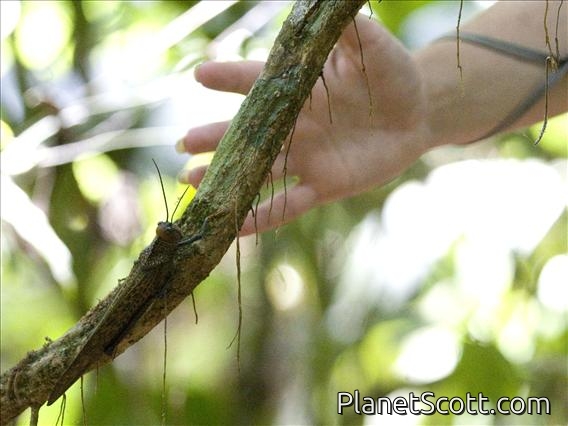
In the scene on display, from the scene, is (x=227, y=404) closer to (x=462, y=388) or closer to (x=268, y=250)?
(x=268, y=250)

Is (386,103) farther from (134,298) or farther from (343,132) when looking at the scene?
Result: (134,298)

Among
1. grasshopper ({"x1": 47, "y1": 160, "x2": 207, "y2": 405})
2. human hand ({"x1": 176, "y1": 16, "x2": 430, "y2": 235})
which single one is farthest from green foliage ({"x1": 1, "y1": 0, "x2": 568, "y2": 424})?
grasshopper ({"x1": 47, "y1": 160, "x2": 207, "y2": 405})

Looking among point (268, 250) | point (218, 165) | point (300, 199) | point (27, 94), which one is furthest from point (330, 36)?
point (27, 94)

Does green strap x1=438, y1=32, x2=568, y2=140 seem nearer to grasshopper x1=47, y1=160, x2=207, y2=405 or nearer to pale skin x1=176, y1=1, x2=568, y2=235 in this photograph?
pale skin x1=176, y1=1, x2=568, y2=235

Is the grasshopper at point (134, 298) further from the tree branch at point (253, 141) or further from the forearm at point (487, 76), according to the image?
the forearm at point (487, 76)

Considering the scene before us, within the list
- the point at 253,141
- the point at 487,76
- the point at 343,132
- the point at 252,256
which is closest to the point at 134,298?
the point at 253,141

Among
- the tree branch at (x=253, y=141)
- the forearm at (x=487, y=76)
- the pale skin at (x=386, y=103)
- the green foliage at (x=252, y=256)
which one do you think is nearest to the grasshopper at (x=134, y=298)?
the tree branch at (x=253, y=141)
